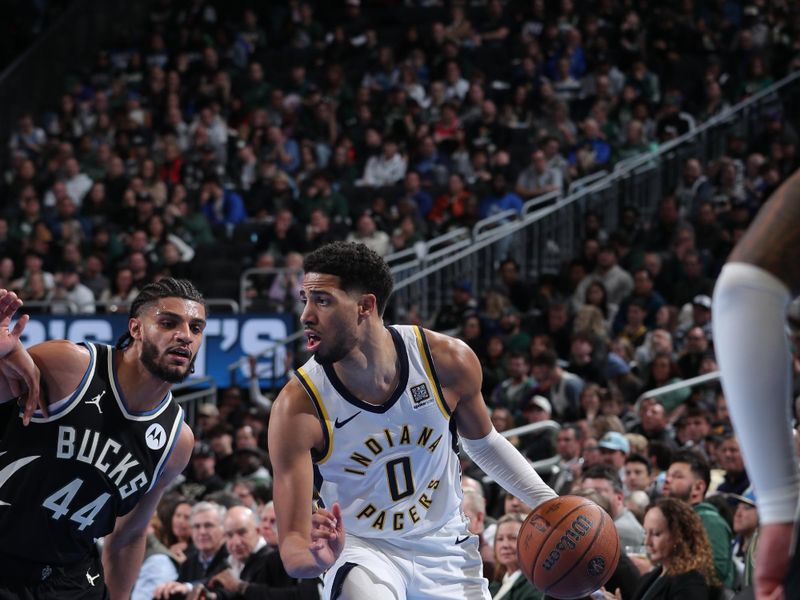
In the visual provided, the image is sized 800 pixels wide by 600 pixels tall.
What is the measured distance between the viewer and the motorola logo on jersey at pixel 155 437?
16.0 feet

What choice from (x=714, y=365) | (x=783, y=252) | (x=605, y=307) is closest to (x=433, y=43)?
(x=605, y=307)

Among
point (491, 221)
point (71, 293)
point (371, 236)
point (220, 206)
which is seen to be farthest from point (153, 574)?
point (220, 206)

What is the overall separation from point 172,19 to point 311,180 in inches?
286

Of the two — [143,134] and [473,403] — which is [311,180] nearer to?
[143,134]

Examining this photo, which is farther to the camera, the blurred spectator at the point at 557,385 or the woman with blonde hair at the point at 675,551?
the blurred spectator at the point at 557,385

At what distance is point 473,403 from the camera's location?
484 cm

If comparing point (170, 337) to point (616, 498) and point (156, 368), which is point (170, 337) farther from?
point (616, 498)

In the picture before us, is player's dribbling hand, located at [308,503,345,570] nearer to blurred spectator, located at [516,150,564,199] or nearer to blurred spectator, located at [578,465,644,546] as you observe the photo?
blurred spectator, located at [578,465,644,546]

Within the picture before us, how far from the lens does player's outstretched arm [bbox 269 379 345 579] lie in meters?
3.93

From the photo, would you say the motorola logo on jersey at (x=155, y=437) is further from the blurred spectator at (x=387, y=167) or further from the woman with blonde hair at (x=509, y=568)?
the blurred spectator at (x=387, y=167)

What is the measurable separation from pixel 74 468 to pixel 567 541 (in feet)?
6.40

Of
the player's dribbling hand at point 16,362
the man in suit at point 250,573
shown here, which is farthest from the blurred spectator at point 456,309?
the player's dribbling hand at point 16,362

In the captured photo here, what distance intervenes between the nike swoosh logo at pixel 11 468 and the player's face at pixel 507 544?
10.8ft

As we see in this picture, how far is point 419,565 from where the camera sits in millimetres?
4586
